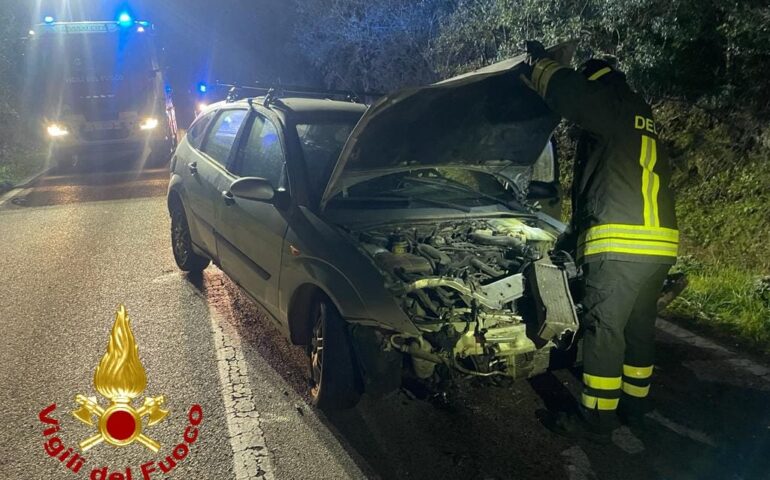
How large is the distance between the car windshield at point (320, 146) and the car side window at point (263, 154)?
7.1 inches

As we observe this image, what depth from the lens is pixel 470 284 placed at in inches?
123

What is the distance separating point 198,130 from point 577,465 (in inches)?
171

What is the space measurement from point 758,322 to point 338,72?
11.4 metres

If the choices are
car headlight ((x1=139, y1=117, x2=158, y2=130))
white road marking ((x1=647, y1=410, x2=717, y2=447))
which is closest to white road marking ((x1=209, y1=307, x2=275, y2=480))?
white road marking ((x1=647, y1=410, x2=717, y2=447))

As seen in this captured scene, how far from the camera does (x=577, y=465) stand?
2.95 metres

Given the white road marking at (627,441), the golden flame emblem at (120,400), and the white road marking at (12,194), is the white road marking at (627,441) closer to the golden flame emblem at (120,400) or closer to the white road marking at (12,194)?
the golden flame emblem at (120,400)

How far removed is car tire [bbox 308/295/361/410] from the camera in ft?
10.7

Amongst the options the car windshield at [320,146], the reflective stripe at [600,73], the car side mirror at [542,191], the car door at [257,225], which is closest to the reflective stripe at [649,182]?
the reflective stripe at [600,73]

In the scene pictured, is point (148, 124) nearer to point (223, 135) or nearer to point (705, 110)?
point (223, 135)

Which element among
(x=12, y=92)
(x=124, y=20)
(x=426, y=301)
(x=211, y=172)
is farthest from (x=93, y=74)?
(x=426, y=301)

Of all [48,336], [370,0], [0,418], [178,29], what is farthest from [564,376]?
[178,29]

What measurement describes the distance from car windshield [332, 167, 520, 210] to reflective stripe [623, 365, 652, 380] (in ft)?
4.80

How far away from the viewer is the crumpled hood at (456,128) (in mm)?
3242

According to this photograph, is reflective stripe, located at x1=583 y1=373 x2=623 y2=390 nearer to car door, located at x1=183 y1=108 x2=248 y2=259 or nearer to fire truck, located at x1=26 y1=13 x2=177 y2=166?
car door, located at x1=183 y1=108 x2=248 y2=259
